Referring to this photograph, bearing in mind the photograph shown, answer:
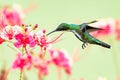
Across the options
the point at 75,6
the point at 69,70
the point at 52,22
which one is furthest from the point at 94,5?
the point at 69,70

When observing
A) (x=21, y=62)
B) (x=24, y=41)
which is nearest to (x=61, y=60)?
(x=21, y=62)

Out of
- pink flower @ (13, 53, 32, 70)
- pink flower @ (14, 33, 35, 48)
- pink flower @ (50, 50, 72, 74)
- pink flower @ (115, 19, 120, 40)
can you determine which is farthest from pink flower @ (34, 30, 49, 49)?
pink flower @ (115, 19, 120, 40)

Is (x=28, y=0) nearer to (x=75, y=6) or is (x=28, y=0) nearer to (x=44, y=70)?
(x=75, y=6)

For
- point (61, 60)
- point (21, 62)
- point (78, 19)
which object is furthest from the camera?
point (78, 19)

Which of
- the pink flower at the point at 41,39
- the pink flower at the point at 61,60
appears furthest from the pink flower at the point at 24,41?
the pink flower at the point at 61,60

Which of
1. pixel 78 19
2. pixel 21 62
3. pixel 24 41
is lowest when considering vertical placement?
pixel 78 19

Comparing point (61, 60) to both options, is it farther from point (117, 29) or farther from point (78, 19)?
point (78, 19)

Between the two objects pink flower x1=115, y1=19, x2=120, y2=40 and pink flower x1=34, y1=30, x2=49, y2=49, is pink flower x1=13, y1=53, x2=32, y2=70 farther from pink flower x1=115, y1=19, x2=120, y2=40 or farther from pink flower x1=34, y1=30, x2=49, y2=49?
pink flower x1=115, y1=19, x2=120, y2=40
